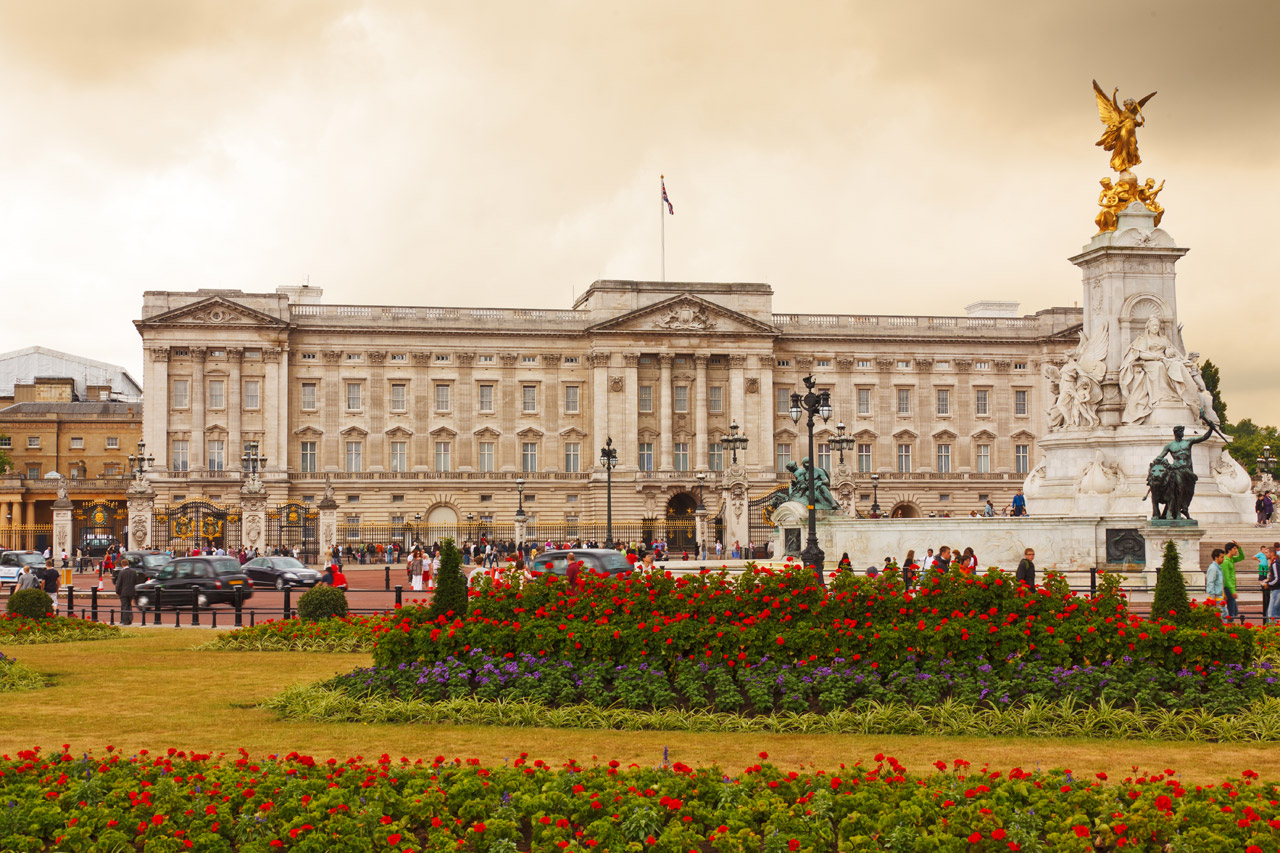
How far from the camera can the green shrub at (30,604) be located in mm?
24594

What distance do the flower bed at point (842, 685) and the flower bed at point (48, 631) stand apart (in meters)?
11.7

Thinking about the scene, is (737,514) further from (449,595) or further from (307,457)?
(449,595)

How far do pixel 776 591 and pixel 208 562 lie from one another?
24.7m

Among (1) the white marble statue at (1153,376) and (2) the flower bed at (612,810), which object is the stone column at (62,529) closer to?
(1) the white marble statue at (1153,376)

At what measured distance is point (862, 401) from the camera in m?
87.8

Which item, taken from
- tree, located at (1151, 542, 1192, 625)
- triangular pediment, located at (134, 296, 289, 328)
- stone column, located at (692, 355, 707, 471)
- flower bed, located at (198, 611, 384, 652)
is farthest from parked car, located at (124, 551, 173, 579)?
stone column, located at (692, 355, 707, 471)

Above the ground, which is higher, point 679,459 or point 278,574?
point 679,459

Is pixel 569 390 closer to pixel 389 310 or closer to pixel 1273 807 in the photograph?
pixel 389 310

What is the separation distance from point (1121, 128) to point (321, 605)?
2553cm

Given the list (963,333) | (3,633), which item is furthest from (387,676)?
(963,333)

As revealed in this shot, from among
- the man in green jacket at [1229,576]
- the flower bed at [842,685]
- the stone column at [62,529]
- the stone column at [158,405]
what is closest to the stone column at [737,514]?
the stone column at [62,529]

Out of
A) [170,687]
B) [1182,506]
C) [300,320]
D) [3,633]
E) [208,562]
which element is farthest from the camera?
[300,320]

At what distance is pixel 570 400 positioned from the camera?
85.4 metres

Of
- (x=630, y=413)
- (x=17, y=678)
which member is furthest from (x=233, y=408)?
(x=17, y=678)
